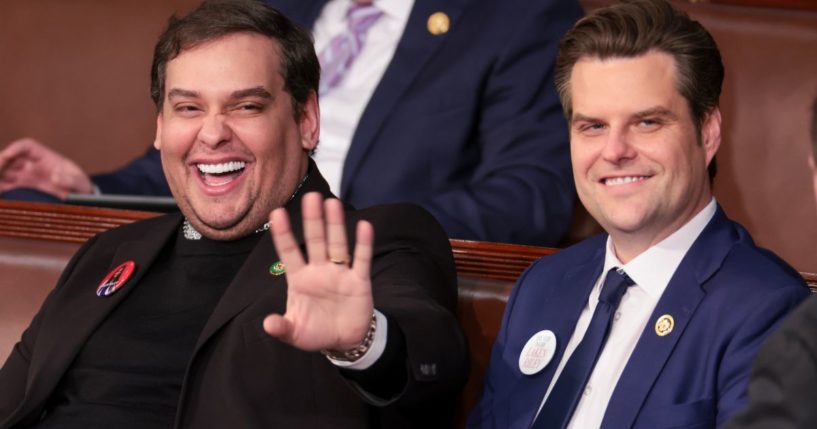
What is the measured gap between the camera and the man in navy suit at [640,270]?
1265 mm

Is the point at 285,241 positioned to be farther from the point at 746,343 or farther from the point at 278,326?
the point at 746,343

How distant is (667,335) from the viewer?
1285 mm

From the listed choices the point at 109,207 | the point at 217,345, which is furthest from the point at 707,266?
the point at 109,207

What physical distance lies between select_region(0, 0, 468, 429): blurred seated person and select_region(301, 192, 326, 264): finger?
13 cm

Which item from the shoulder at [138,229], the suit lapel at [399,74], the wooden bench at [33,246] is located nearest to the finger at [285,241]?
the shoulder at [138,229]

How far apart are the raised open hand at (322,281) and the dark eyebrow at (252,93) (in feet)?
1.46

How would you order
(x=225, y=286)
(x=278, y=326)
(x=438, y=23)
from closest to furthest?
(x=278, y=326), (x=225, y=286), (x=438, y=23)

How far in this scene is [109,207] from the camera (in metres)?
1.97

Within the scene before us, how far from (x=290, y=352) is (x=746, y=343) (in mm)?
469

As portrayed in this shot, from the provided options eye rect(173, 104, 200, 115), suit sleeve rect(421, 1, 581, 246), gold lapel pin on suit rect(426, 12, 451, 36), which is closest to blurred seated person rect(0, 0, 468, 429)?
eye rect(173, 104, 200, 115)

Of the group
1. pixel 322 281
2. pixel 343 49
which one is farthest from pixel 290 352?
pixel 343 49

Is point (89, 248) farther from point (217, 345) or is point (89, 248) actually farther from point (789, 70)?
point (789, 70)

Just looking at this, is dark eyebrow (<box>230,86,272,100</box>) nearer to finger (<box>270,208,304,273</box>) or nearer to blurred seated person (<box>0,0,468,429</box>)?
blurred seated person (<box>0,0,468,429</box>)

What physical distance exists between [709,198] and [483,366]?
33cm
